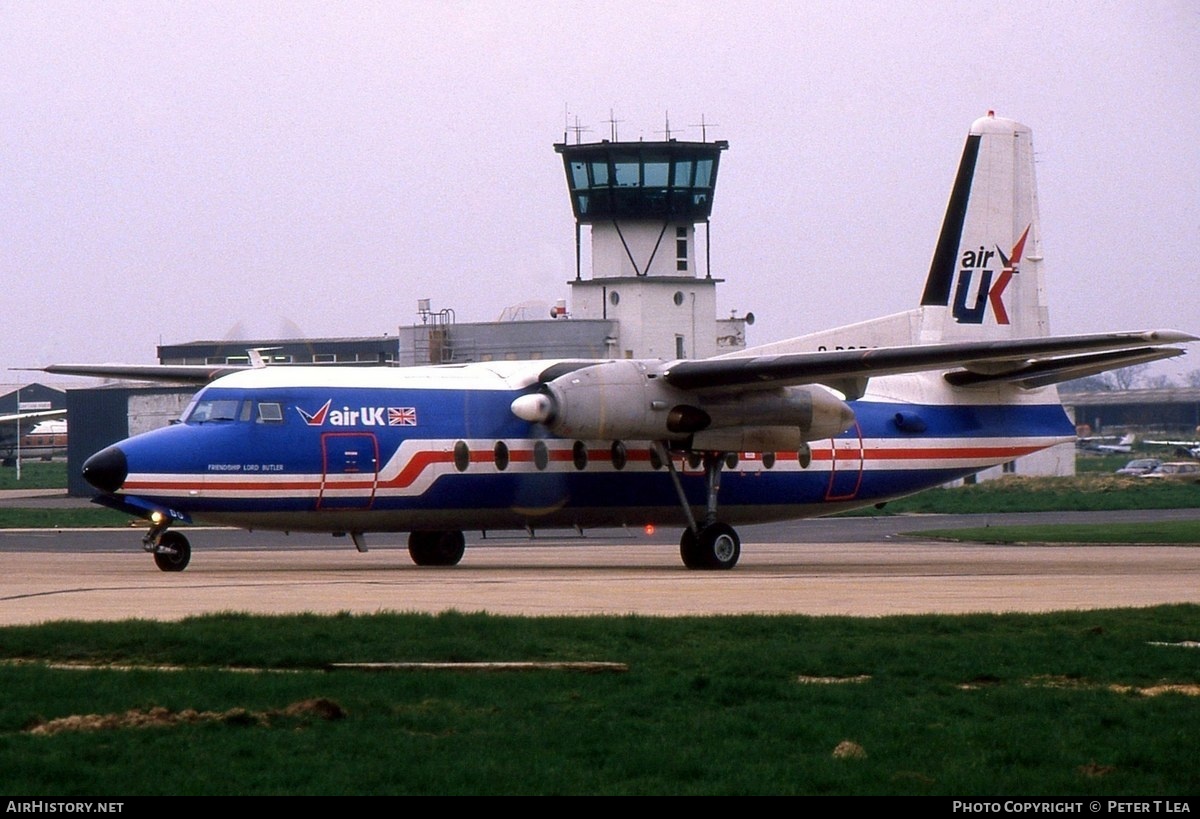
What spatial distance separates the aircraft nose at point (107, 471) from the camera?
22.8m

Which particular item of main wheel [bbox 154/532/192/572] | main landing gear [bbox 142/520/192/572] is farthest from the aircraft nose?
main wheel [bbox 154/532/192/572]

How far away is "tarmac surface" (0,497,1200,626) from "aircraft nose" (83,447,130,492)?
4.26 feet

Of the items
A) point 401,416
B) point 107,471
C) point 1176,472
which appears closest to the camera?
point 107,471

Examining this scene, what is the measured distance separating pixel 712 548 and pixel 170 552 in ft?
28.0

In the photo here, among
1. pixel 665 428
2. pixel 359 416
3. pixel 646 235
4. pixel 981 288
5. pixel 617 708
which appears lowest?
pixel 617 708

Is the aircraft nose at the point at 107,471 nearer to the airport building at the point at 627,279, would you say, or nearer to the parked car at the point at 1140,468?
the airport building at the point at 627,279

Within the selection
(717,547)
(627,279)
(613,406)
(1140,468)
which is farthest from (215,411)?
(1140,468)

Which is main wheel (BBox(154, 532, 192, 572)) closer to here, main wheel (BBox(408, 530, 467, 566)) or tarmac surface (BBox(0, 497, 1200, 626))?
tarmac surface (BBox(0, 497, 1200, 626))

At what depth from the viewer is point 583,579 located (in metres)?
22.9

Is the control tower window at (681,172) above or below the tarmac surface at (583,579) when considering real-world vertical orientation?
above

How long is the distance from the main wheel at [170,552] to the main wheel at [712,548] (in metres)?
8.01

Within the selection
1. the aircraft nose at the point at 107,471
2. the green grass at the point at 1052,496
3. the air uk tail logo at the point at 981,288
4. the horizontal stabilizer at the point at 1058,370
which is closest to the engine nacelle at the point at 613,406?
the horizontal stabilizer at the point at 1058,370

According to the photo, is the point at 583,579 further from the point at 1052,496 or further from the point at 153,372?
the point at 1052,496
